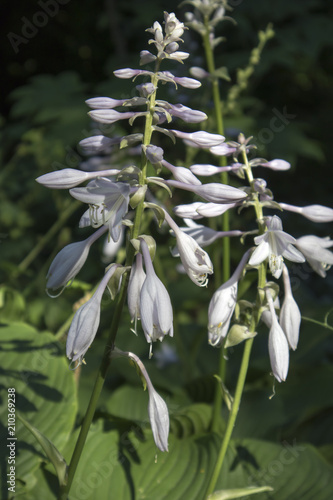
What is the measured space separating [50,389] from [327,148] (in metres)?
5.16

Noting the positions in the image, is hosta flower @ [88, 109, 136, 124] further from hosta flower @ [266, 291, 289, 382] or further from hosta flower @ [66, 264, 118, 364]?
hosta flower @ [266, 291, 289, 382]

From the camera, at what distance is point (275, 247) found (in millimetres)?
1413

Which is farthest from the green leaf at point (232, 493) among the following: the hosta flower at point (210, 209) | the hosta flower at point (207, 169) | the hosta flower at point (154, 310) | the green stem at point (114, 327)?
the hosta flower at point (207, 169)

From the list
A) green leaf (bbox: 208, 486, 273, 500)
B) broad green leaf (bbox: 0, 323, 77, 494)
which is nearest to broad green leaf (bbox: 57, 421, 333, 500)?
broad green leaf (bbox: 0, 323, 77, 494)

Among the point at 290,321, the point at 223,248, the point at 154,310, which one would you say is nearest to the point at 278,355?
the point at 290,321

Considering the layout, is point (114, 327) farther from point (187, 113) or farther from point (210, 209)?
point (187, 113)

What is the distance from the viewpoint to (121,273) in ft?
4.33

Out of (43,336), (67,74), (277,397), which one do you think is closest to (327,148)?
(67,74)

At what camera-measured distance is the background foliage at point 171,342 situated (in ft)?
6.14

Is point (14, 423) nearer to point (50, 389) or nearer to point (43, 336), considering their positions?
point (50, 389)

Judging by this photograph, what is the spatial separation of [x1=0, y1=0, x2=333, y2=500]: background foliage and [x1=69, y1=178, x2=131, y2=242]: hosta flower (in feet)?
2.51

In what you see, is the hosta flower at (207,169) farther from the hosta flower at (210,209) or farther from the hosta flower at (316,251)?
the hosta flower at (316,251)

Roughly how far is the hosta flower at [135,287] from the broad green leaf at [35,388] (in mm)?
743

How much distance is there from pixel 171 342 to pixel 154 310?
211 cm
